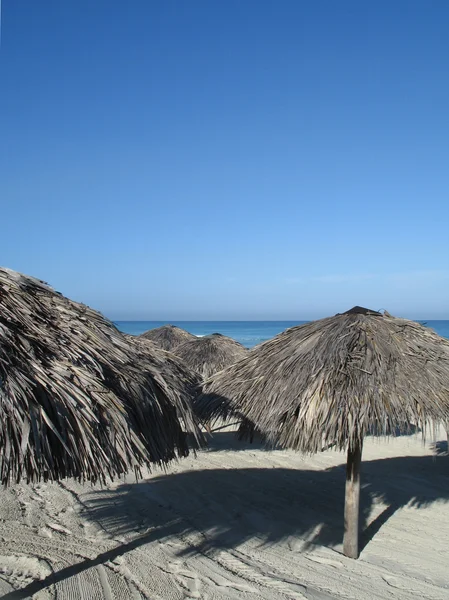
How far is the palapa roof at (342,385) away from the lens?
15.0 ft

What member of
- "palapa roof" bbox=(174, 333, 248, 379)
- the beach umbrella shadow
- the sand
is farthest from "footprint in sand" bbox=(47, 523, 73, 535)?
"palapa roof" bbox=(174, 333, 248, 379)

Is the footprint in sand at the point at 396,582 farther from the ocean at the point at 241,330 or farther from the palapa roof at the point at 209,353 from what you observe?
the ocean at the point at 241,330

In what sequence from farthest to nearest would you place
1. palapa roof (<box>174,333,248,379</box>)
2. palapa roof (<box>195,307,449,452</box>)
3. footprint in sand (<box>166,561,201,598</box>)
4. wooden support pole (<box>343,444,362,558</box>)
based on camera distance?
palapa roof (<box>174,333,248,379</box>) < wooden support pole (<box>343,444,362,558</box>) < palapa roof (<box>195,307,449,452</box>) < footprint in sand (<box>166,561,201,598</box>)

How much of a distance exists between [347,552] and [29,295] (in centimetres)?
389

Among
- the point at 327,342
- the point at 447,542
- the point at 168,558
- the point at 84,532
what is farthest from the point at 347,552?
the point at 84,532

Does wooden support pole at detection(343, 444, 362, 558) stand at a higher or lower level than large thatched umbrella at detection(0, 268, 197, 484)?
lower

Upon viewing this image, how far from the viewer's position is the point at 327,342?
5.09 metres

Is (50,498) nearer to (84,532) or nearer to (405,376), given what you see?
(84,532)

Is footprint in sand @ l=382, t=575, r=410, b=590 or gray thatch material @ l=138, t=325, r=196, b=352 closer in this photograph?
footprint in sand @ l=382, t=575, r=410, b=590

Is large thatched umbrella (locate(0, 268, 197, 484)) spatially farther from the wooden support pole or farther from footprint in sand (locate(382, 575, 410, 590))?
footprint in sand (locate(382, 575, 410, 590))

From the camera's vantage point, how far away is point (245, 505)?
21.0ft

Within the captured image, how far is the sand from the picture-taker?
172 inches

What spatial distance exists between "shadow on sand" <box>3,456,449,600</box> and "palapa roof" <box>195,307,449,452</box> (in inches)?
51.9

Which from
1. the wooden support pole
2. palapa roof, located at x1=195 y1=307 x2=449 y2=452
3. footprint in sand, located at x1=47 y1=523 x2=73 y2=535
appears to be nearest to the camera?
palapa roof, located at x1=195 y1=307 x2=449 y2=452
